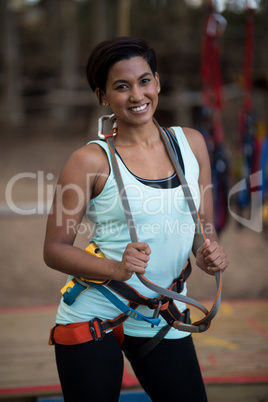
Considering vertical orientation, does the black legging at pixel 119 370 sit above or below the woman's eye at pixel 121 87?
below

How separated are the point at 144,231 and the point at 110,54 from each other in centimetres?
46

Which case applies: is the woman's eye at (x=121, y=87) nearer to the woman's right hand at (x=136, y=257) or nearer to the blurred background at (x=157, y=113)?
the woman's right hand at (x=136, y=257)

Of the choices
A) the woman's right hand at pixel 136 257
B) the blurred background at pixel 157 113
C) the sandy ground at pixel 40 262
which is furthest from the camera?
the sandy ground at pixel 40 262

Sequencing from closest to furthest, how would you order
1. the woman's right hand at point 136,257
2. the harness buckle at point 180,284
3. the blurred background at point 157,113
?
1. the woman's right hand at point 136,257
2. the harness buckle at point 180,284
3. the blurred background at point 157,113

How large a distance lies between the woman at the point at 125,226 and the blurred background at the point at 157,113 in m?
1.92

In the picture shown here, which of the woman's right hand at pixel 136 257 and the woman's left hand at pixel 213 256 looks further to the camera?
the woman's left hand at pixel 213 256

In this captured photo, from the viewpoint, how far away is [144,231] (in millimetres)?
1322

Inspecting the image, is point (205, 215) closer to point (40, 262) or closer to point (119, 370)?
point (119, 370)

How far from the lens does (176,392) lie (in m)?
1.40

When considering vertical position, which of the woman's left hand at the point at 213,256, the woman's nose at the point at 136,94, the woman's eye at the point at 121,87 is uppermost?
Result: the woman's eye at the point at 121,87

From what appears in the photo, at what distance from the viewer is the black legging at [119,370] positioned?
131 centimetres

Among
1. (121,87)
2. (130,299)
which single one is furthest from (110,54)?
(130,299)

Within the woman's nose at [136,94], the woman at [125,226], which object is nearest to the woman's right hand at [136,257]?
the woman at [125,226]

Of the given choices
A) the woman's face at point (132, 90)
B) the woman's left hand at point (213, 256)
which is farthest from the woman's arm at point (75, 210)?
the woman's left hand at point (213, 256)
